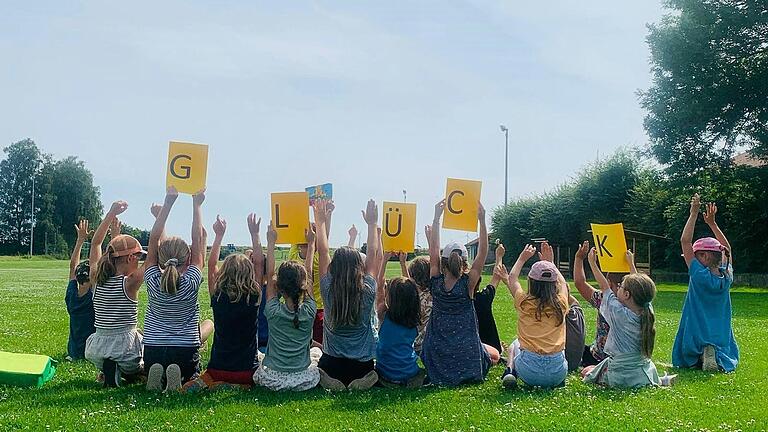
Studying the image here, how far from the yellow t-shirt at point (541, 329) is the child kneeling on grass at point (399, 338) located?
4.03ft

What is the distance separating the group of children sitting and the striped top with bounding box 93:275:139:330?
12mm

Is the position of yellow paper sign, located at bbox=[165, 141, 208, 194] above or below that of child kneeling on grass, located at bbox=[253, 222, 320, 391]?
above

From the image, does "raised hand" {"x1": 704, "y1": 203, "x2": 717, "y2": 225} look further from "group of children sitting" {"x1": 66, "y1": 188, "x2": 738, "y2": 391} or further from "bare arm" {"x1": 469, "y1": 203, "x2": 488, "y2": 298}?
"bare arm" {"x1": 469, "y1": 203, "x2": 488, "y2": 298}

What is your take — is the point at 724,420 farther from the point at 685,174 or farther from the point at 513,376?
the point at 685,174

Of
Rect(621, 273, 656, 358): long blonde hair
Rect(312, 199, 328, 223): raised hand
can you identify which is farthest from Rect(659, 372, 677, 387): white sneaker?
Rect(312, 199, 328, 223): raised hand

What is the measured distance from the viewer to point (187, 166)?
27.7 feet

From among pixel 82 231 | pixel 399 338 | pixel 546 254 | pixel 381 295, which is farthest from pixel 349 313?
pixel 82 231

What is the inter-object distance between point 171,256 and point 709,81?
3656 centimetres

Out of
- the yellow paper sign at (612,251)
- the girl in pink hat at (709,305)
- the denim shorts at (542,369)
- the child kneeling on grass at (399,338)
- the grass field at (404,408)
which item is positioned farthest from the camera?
the girl in pink hat at (709,305)

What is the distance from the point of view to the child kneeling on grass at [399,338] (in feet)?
27.9

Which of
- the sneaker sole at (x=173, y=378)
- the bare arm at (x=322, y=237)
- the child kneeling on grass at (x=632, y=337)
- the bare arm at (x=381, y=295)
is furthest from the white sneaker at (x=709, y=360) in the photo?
the sneaker sole at (x=173, y=378)

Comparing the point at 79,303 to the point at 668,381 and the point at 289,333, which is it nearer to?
the point at 289,333

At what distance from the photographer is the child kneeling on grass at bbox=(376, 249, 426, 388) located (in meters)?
8.50

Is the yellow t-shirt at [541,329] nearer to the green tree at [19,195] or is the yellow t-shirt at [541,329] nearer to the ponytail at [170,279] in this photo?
the ponytail at [170,279]
